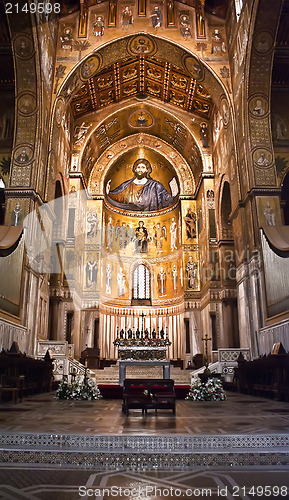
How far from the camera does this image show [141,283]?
2839 cm

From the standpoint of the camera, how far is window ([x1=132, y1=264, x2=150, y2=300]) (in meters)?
28.1

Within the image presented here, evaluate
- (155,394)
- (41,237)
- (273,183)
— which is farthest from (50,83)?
(155,394)

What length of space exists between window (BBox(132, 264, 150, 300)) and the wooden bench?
1969cm

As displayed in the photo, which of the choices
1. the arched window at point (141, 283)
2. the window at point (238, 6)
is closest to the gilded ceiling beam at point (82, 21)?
the window at point (238, 6)

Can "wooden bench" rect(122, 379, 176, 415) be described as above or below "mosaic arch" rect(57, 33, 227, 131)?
below

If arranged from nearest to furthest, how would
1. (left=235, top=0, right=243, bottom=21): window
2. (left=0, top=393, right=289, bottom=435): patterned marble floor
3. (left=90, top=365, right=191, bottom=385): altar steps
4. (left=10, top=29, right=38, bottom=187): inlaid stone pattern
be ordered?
(left=0, top=393, right=289, bottom=435): patterned marble floor, (left=10, top=29, right=38, bottom=187): inlaid stone pattern, (left=235, top=0, right=243, bottom=21): window, (left=90, top=365, right=191, bottom=385): altar steps

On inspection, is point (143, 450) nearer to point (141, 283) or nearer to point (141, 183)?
point (141, 283)

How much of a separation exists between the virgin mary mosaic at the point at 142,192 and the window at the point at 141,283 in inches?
179

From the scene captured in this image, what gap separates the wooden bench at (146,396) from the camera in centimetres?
741

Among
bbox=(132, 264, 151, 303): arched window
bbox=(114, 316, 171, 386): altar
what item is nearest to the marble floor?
bbox=(114, 316, 171, 386): altar

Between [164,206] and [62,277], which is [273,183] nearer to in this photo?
[62,277]

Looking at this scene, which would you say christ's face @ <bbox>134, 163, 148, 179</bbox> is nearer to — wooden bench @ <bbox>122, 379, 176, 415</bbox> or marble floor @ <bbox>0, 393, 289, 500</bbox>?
wooden bench @ <bbox>122, 379, 176, 415</bbox>

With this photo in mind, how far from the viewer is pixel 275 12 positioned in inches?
555

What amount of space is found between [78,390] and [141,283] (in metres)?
18.1
